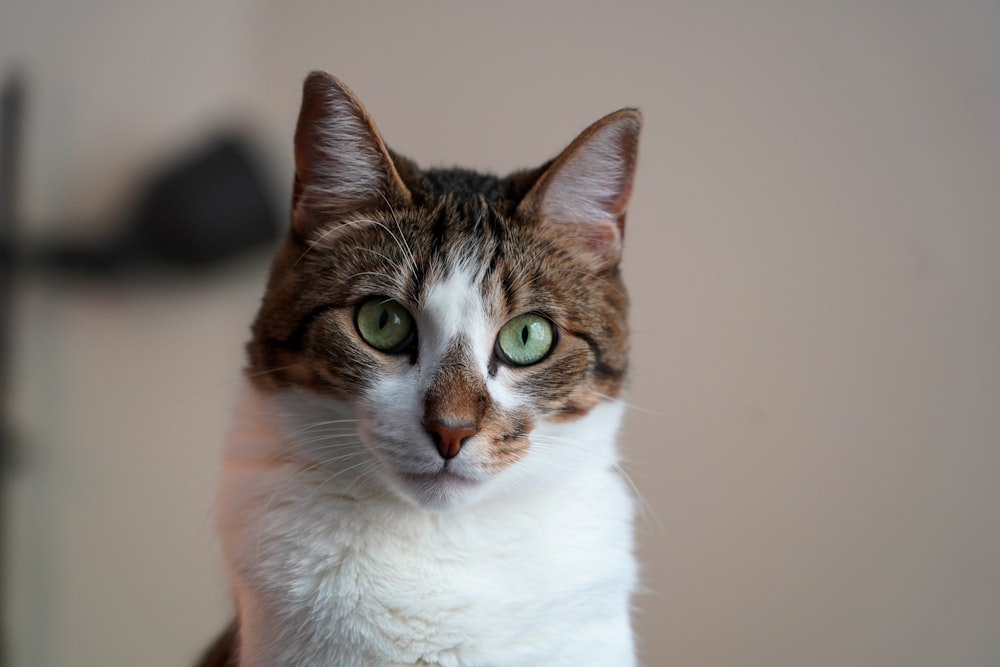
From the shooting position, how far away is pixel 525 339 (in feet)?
3.31

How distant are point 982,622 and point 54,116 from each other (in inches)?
105

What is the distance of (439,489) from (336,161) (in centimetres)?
47

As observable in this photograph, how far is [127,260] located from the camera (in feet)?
7.59

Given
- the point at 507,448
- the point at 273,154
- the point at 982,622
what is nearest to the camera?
the point at 507,448

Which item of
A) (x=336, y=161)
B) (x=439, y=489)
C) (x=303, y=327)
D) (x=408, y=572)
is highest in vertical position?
(x=336, y=161)

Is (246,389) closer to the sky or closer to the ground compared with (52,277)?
closer to the sky

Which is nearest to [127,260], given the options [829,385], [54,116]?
[54,116]

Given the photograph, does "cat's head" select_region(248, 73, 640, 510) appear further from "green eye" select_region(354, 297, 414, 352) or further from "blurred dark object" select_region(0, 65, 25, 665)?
"blurred dark object" select_region(0, 65, 25, 665)

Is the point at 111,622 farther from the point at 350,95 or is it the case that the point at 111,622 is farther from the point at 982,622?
the point at 982,622

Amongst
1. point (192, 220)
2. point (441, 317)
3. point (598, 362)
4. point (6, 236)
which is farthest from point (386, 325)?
point (6, 236)

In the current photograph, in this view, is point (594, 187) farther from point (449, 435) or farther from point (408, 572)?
point (408, 572)

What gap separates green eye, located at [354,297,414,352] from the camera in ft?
3.23

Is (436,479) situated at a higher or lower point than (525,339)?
lower

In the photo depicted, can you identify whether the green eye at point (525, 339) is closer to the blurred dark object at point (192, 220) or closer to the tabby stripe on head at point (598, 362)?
the tabby stripe on head at point (598, 362)
